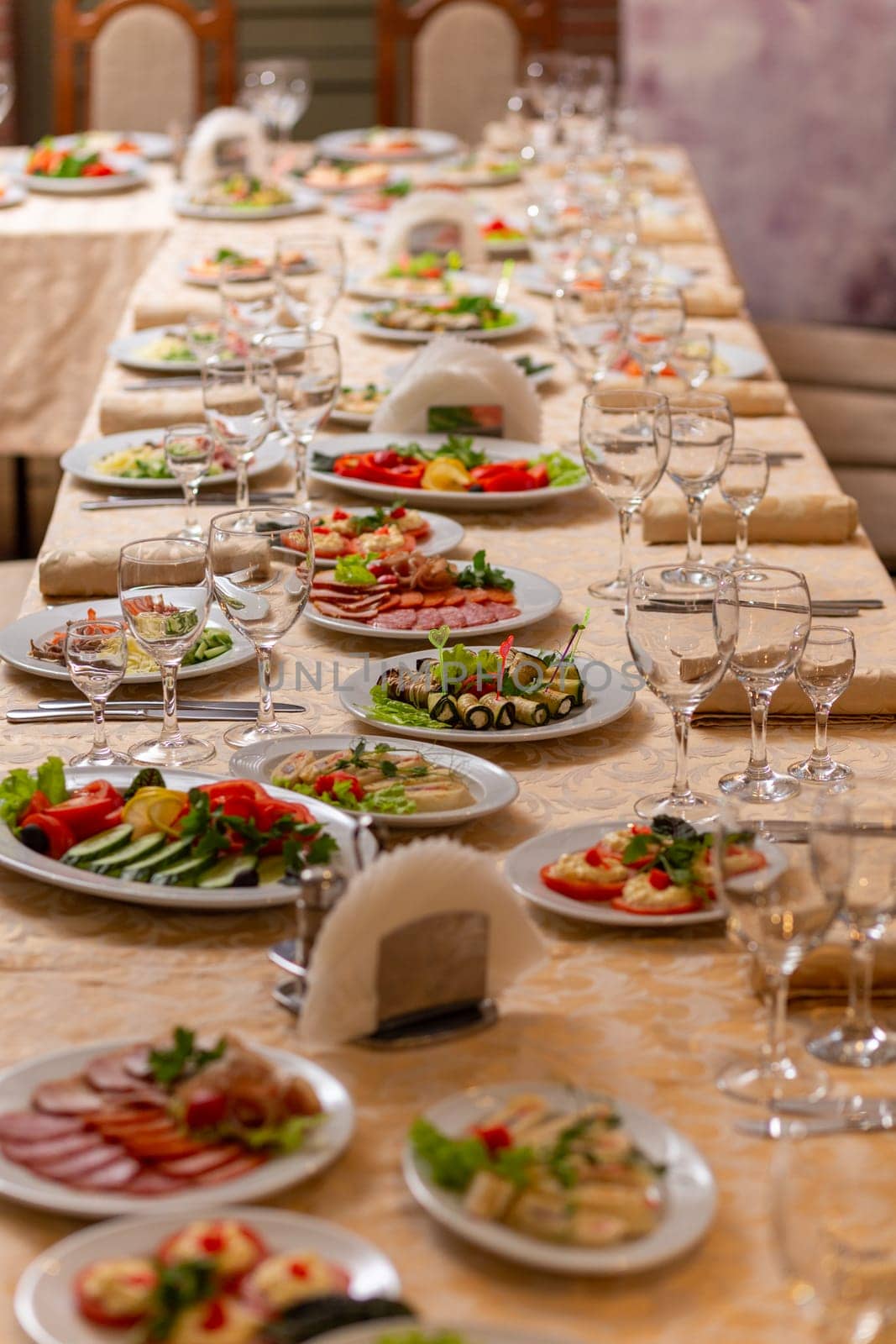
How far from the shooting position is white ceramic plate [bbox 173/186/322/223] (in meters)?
4.60

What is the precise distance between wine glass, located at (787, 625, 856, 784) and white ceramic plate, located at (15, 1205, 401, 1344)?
853mm

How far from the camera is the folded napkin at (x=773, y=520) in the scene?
7.64 feet

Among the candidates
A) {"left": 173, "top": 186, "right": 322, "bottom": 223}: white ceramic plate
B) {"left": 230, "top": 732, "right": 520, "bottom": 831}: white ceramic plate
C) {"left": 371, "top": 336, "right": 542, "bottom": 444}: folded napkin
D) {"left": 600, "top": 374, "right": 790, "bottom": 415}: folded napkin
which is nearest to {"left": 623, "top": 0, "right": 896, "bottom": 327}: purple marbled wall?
{"left": 173, "top": 186, "right": 322, "bottom": 223}: white ceramic plate

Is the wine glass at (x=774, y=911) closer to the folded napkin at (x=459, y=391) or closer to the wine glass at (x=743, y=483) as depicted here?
the wine glass at (x=743, y=483)

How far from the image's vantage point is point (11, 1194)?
99 cm

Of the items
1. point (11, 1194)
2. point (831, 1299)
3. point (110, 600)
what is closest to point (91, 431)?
point (110, 600)

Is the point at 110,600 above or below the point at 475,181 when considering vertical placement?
below

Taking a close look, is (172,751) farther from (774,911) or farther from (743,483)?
(743,483)

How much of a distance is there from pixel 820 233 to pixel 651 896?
6.45 metres

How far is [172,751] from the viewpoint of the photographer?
5.53ft

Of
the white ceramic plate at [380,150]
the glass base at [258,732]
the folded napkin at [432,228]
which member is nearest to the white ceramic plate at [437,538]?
the glass base at [258,732]

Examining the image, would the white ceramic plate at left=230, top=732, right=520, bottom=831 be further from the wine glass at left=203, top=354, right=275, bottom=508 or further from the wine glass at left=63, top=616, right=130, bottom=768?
the wine glass at left=203, top=354, right=275, bottom=508

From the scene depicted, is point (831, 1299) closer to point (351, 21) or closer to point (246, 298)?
point (246, 298)

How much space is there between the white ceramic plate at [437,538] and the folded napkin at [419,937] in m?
0.95
